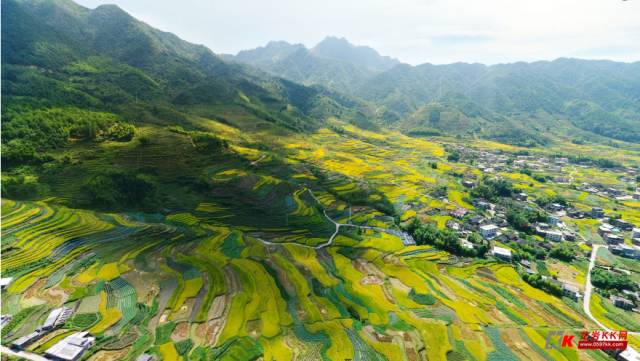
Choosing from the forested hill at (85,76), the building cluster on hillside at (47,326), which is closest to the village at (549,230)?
the building cluster on hillside at (47,326)

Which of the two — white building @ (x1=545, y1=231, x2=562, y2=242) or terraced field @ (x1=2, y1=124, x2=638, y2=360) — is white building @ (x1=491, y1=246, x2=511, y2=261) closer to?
terraced field @ (x1=2, y1=124, x2=638, y2=360)

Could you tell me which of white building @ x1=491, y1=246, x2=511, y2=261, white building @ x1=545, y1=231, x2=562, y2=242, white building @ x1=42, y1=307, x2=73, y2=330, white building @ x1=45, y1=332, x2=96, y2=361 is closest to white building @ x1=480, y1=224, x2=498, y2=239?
white building @ x1=491, y1=246, x2=511, y2=261

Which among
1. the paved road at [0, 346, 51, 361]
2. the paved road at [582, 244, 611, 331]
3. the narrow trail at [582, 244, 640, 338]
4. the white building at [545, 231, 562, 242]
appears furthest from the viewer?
the white building at [545, 231, 562, 242]

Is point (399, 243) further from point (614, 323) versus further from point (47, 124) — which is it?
point (47, 124)

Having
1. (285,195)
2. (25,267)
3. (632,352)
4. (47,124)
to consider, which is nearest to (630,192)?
(632,352)

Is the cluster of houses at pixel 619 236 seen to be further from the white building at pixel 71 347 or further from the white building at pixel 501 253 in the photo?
the white building at pixel 71 347

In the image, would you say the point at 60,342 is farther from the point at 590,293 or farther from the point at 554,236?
the point at 554,236
